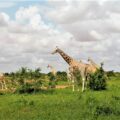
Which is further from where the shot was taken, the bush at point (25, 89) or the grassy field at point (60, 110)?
the bush at point (25, 89)

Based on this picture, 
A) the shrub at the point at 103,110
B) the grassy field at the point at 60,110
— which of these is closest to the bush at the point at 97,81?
the grassy field at the point at 60,110

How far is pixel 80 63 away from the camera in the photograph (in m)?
28.2

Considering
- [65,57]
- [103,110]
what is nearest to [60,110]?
[103,110]

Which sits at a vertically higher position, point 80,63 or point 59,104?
point 80,63

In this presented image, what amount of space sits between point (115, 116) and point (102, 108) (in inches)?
30.0

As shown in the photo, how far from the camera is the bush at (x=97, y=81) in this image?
89.9 ft

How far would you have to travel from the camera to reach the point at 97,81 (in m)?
27.4

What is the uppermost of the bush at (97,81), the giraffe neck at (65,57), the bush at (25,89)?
the giraffe neck at (65,57)

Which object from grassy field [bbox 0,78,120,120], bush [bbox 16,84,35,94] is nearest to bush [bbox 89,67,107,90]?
bush [bbox 16,84,35,94]

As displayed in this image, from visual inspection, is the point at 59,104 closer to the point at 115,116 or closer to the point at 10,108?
the point at 10,108

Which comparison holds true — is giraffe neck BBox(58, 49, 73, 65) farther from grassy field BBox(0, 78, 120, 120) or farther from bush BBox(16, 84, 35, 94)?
grassy field BBox(0, 78, 120, 120)

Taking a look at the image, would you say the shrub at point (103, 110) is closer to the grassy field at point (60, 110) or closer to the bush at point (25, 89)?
the grassy field at point (60, 110)

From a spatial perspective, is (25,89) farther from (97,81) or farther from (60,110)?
(60,110)

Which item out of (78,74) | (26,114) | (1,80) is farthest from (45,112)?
(1,80)
